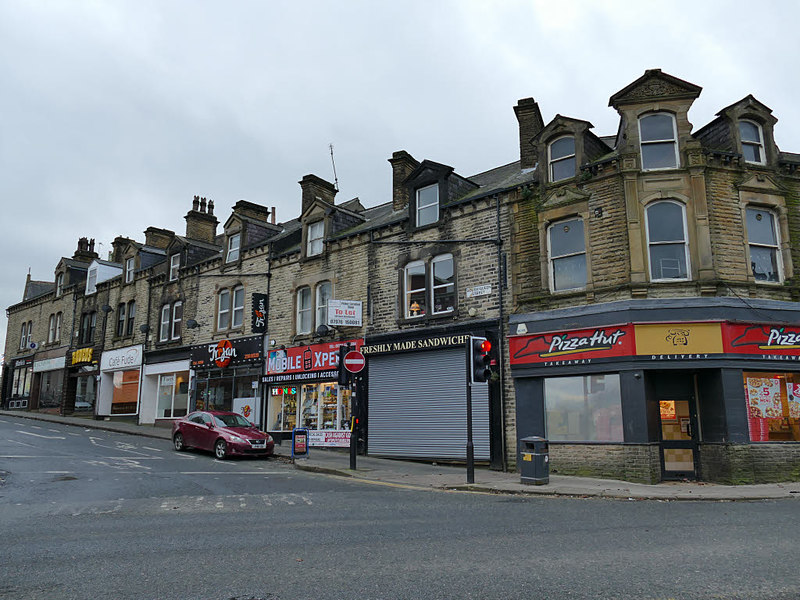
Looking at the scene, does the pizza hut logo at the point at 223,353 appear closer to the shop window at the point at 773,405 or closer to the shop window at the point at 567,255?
the shop window at the point at 567,255

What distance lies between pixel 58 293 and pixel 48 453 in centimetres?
2577

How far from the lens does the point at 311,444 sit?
22047mm

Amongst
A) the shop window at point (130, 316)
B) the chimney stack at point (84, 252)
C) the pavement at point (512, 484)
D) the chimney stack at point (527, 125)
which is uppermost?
the chimney stack at point (84, 252)

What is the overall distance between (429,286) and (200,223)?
60.5ft

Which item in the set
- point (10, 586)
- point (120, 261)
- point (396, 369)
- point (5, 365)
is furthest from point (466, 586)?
point (5, 365)

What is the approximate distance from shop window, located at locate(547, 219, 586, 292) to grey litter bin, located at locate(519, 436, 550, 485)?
4949mm

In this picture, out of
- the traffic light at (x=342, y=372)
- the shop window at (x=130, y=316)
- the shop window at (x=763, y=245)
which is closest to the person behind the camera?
the shop window at (x=763, y=245)

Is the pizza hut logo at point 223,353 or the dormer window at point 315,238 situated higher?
the dormer window at point 315,238

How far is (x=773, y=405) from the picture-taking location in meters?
14.8

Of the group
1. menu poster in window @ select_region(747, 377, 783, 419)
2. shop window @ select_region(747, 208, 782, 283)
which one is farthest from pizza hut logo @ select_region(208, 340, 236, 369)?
shop window @ select_region(747, 208, 782, 283)

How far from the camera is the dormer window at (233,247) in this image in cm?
2727

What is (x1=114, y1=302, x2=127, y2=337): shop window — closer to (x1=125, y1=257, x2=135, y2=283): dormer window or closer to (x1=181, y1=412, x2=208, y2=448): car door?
(x1=125, y1=257, x2=135, y2=283): dormer window

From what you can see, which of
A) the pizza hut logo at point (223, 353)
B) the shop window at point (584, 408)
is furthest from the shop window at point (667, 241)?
the pizza hut logo at point (223, 353)

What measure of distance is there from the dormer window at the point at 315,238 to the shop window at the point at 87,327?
18495mm
